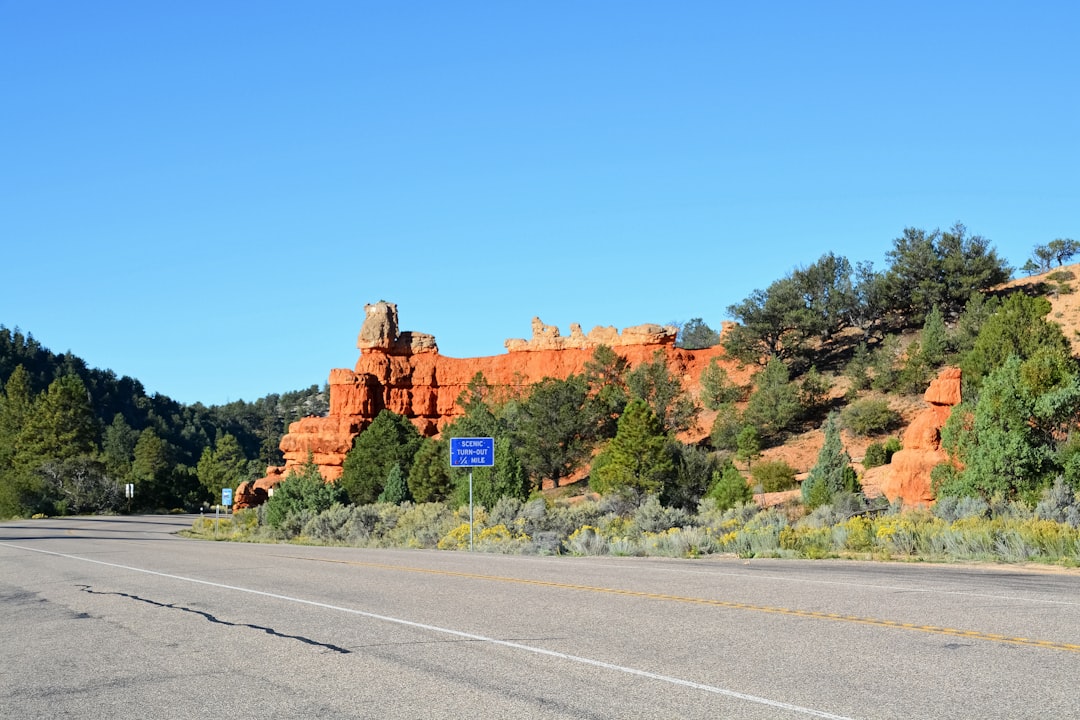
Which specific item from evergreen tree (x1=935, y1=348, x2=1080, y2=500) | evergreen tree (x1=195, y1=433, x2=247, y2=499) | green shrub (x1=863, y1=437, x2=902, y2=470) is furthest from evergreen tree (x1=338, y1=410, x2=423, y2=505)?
evergreen tree (x1=195, y1=433, x2=247, y2=499)

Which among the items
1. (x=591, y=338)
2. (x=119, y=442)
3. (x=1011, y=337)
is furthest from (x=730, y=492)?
(x=119, y=442)

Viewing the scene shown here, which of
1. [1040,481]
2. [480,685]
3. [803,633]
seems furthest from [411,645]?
[1040,481]

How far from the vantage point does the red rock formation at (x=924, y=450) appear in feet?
126

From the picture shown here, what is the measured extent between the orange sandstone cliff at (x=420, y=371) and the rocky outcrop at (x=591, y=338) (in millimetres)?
91

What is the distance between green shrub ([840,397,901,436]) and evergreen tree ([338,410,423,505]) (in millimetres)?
29277

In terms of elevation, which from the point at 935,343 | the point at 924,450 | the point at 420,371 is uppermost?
the point at 420,371

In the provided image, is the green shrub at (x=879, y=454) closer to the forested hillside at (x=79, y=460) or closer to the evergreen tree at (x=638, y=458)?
the evergreen tree at (x=638, y=458)

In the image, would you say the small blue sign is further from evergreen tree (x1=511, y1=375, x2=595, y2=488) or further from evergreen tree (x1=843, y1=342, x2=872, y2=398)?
evergreen tree (x1=843, y1=342, x2=872, y2=398)

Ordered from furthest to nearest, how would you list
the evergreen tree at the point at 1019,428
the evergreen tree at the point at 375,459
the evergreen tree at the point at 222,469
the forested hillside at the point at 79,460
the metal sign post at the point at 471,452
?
1. the evergreen tree at the point at 222,469
2. the forested hillside at the point at 79,460
3. the evergreen tree at the point at 375,459
4. the evergreen tree at the point at 1019,428
5. the metal sign post at the point at 471,452

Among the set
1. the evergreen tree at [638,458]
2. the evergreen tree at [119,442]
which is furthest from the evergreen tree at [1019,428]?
the evergreen tree at [119,442]

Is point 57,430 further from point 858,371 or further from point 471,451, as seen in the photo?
point 471,451

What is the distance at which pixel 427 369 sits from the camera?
9906 cm

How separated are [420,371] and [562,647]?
91.0m

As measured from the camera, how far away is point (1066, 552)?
56.7ft
